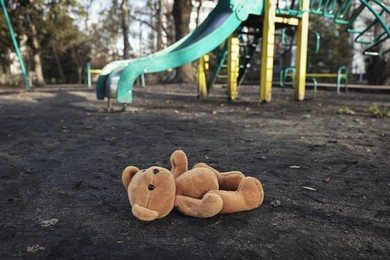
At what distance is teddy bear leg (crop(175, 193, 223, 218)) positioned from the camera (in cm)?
126

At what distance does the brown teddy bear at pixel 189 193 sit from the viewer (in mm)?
1243

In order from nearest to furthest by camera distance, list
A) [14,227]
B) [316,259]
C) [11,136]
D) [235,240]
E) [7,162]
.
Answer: [316,259], [235,240], [14,227], [7,162], [11,136]

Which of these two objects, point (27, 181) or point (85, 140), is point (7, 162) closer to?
point (27, 181)

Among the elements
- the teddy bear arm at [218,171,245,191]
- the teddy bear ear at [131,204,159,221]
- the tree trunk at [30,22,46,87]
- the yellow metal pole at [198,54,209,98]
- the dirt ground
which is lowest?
the dirt ground

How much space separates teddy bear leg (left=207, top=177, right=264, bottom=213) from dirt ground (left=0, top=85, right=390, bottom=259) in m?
0.04

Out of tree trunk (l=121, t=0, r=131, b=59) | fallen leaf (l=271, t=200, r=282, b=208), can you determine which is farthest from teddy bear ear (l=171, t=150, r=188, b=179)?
tree trunk (l=121, t=0, r=131, b=59)

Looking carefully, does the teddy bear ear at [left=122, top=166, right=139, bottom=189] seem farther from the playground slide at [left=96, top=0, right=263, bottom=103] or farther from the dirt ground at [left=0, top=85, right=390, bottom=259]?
the playground slide at [left=96, top=0, right=263, bottom=103]

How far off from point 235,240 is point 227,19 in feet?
15.0

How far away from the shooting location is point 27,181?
1.82m

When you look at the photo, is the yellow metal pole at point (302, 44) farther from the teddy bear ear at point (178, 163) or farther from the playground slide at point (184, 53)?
the teddy bear ear at point (178, 163)

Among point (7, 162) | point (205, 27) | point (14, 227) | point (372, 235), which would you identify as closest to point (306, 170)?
point (372, 235)

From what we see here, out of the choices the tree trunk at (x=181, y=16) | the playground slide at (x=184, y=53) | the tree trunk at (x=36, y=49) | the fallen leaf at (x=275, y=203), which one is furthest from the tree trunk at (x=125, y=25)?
the fallen leaf at (x=275, y=203)

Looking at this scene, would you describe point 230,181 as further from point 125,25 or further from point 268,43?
point 125,25

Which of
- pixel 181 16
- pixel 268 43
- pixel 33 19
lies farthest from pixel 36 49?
pixel 268 43
